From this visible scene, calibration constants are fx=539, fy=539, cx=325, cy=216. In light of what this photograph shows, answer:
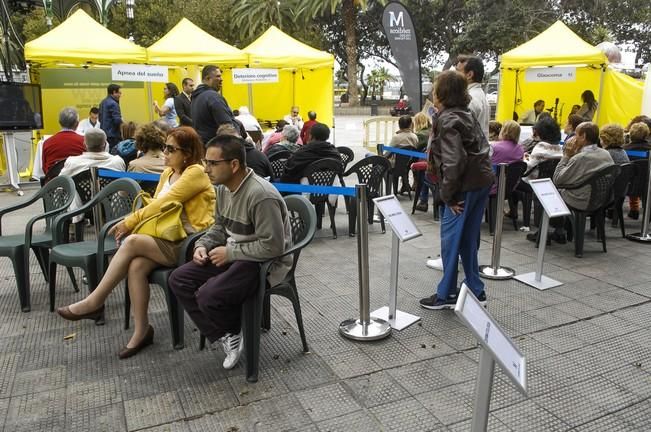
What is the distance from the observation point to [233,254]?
2893 millimetres

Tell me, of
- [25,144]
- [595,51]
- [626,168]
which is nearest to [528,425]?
[626,168]

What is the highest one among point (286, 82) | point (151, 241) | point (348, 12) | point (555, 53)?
point (348, 12)

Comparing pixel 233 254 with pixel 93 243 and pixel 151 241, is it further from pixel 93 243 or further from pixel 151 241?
pixel 93 243

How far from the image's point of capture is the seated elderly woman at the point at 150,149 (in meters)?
4.78

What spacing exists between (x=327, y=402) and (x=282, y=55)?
9.67 meters

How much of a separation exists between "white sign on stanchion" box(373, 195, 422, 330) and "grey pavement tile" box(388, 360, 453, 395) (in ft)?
1.73

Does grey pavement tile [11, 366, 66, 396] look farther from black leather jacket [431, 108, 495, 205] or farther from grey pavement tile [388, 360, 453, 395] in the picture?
black leather jacket [431, 108, 495, 205]

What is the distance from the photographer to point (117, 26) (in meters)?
23.9

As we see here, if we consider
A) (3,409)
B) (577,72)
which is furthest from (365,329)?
(577,72)

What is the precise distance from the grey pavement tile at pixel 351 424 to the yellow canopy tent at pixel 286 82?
9.55m

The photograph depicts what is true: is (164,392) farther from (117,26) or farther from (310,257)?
(117,26)

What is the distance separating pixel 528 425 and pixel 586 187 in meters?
3.43

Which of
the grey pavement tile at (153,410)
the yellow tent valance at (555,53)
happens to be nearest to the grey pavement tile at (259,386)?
the grey pavement tile at (153,410)

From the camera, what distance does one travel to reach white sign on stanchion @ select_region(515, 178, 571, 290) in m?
4.24
